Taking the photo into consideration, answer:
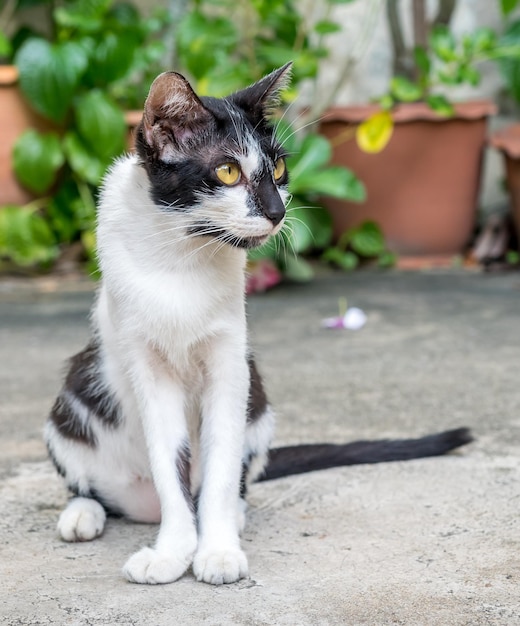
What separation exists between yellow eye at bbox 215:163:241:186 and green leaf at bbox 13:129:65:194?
3.74m

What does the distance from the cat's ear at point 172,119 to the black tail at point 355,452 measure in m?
0.91

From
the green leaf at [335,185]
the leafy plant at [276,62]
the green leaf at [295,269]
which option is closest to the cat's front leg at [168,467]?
the leafy plant at [276,62]

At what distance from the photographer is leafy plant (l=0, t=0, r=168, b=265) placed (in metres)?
5.29

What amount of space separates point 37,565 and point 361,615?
2.27 feet

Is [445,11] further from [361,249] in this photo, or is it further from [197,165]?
[197,165]

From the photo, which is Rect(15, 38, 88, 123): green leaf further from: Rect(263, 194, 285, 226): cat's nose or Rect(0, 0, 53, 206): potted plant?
Rect(263, 194, 285, 226): cat's nose

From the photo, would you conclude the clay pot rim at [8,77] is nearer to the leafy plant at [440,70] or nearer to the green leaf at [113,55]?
the green leaf at [113,55]

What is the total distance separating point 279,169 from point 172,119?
0.25 metres

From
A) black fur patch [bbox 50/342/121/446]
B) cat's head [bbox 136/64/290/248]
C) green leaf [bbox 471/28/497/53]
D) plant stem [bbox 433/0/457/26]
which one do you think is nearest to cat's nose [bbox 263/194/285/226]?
cat's head [bbox 136/64/290/248]

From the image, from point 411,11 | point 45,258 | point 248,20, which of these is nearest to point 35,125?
point 45,258

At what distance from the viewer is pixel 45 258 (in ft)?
18.3

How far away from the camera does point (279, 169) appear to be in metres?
1.99

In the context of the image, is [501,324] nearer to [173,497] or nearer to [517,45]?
[517,45]

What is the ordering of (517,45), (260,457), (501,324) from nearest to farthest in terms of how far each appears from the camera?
(260,457), (501,324), (517,45)
